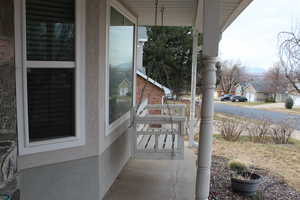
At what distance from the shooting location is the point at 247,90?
64.7ft

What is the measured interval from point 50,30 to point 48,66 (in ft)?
1.10

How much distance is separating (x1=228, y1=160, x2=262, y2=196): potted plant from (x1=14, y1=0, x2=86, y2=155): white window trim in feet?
7.30

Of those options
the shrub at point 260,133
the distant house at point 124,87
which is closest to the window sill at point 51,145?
the distant house at point 124,87

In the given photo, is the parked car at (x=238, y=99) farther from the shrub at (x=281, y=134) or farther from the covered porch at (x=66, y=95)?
the covered porch at (x=66, y=95)

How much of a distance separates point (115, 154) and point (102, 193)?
69 cm

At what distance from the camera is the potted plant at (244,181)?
3.57m

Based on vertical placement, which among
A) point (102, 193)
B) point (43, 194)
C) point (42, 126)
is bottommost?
point (102, 193)

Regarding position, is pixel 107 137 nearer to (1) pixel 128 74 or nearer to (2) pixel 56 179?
(2) pixel 56 179

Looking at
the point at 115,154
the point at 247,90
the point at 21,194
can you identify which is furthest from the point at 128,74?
the point at 247,90

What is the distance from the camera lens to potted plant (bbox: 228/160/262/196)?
357cm

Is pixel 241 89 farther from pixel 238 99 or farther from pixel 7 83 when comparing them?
pixel 7 83

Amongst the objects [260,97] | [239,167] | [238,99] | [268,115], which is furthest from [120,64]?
[260,97]

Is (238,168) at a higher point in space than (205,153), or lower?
lower

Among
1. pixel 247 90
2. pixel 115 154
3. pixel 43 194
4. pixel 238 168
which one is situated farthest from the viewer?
pixel 247 90
